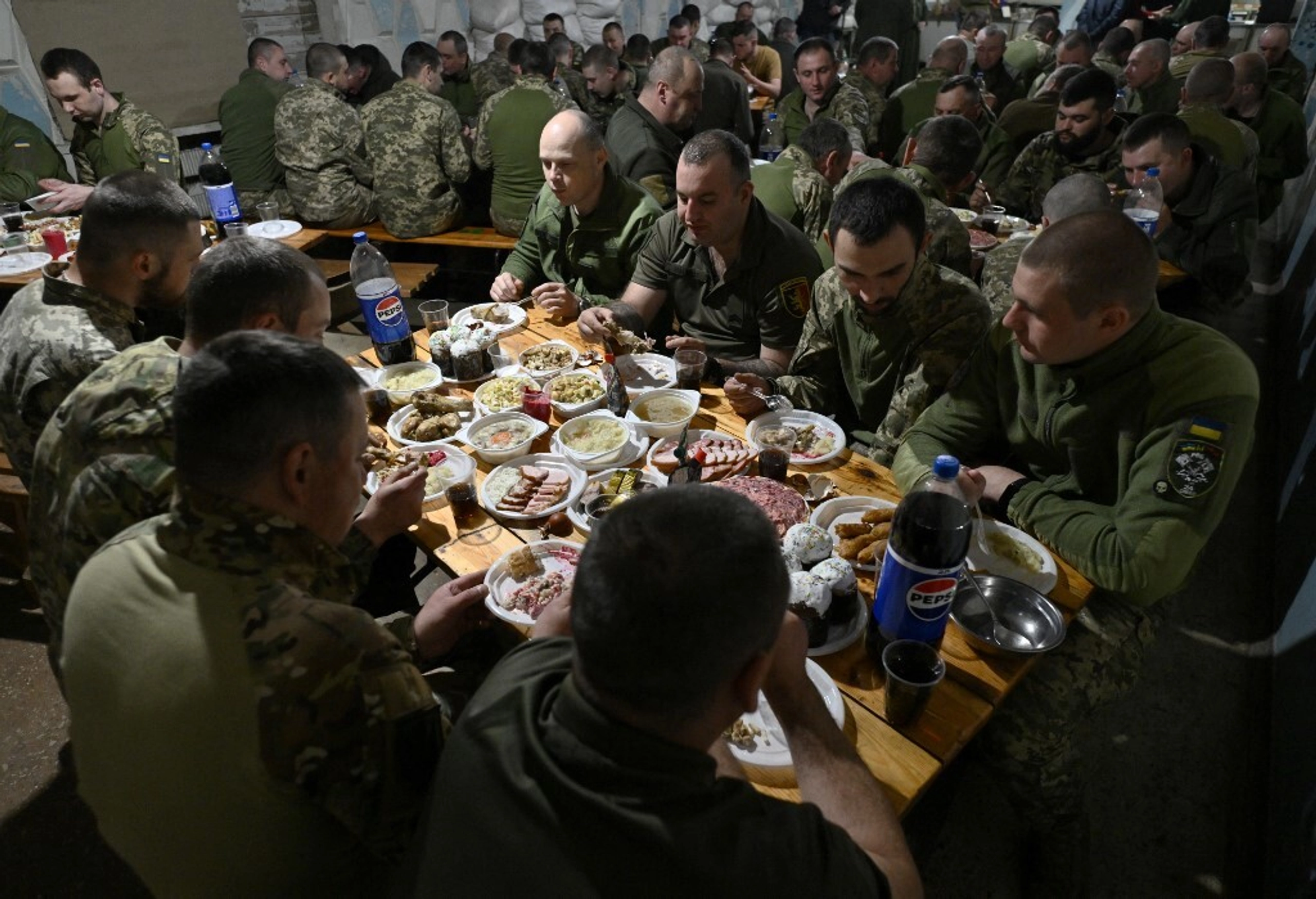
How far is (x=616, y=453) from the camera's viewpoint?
2.57 m

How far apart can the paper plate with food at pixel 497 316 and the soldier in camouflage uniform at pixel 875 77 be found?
5335 millimetres

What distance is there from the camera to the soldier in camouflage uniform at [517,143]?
5961mm

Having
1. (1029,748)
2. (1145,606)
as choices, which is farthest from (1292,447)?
(1029,748)

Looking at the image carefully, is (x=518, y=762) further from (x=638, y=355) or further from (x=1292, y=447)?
(x=1292, y=447)

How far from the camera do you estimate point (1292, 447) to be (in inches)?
164

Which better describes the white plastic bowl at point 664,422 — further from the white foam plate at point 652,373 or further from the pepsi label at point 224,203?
the pepsi label at point 224,203

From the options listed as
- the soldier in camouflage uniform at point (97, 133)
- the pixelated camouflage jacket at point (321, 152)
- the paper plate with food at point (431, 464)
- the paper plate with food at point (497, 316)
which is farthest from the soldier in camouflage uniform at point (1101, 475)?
the soldier in camouflage uniform at point (97, 133)

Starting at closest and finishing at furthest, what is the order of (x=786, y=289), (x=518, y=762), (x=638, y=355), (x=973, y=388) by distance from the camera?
(x=518, y=762) → (x=973, y=388) → (x=638, y=355) → (x=786, y=289)

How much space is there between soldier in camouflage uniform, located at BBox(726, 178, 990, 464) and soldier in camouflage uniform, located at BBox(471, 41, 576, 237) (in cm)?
351

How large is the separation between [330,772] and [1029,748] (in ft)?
6.11

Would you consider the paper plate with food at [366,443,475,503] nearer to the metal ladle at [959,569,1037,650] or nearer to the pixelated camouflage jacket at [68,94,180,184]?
the metal ladle at [959,569,1037,650]

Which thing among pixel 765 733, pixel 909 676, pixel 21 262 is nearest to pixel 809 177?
pixel 909 676

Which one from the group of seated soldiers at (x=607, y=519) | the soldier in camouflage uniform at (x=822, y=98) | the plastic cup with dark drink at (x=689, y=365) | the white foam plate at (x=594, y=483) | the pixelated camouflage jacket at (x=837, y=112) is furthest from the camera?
the pixelated camouflage jacket at (x=837, y=112)

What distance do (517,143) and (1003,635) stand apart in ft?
17.7
